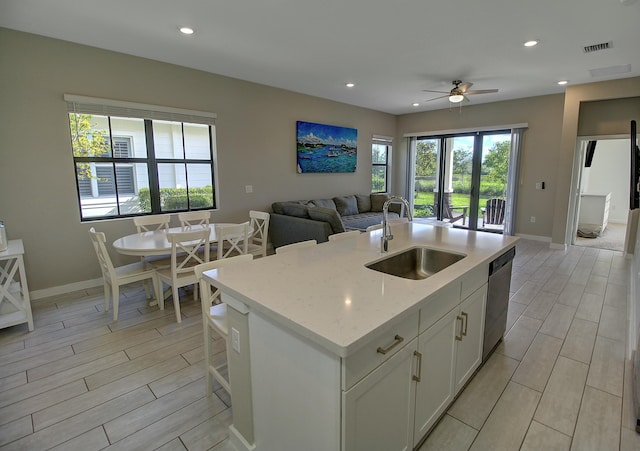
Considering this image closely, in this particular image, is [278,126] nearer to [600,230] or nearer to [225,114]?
[225,114]

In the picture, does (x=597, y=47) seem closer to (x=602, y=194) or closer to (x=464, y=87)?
(x=464, y=87)

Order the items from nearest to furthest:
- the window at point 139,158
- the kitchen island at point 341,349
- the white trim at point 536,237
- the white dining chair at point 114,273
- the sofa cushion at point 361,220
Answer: the kitchen island at point 341,349 → the white dining chair at point 114,273 → the window at point 139,158 → the sofa cushion at point 361,220 → the white trim at point 536,237

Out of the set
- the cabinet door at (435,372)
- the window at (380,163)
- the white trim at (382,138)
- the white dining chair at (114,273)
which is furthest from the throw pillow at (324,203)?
the cabinet door at (435,372)

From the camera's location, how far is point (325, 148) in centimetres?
637

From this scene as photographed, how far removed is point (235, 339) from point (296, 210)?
3.55 meters

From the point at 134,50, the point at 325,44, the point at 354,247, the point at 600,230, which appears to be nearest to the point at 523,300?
the point at 354,247

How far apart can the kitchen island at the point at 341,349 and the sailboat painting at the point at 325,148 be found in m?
4.25

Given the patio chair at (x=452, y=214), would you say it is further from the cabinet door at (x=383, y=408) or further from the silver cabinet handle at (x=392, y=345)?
the silver cabinet handle at (x=392, y=345)

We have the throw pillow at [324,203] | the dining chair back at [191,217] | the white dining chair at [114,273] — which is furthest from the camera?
the throw pillow at [324,203]

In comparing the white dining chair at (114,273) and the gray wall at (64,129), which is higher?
the gray wall at (64,129)

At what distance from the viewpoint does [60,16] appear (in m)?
2.94

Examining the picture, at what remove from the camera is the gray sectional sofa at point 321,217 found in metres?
4.46

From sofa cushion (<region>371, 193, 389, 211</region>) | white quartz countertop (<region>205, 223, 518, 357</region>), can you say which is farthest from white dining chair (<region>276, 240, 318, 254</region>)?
sofa cushion (<region>371, 193, 389, 211</region>)

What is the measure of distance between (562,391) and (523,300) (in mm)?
1600
